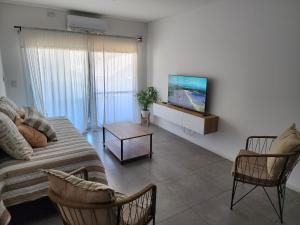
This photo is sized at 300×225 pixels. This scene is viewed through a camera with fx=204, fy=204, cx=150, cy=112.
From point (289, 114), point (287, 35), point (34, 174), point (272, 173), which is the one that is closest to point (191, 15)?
point (287, 35)

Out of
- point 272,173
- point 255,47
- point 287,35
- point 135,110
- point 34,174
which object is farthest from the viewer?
point 135,110

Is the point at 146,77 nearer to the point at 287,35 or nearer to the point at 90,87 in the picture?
the point at 90,87

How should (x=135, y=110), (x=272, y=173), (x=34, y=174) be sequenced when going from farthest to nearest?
1. (x=135, y=110)
2. (x=272, y=173)
3. (x=34, y=174)

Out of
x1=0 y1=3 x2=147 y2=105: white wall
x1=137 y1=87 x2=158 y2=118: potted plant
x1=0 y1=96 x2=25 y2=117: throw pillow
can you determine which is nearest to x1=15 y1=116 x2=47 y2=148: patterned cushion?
x1=0 y1=96 x2=25 y2=117: throw pillow

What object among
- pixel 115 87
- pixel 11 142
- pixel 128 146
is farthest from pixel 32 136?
pixel 115 87

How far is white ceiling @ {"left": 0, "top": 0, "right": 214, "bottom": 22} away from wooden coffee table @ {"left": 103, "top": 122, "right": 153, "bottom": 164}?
212 cm

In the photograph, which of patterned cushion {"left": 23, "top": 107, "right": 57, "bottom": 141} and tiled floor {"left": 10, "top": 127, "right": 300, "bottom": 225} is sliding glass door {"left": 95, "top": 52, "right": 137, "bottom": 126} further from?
patterned cushion {"left": 23, "top": 107, "right": 57, "bottom": 141}

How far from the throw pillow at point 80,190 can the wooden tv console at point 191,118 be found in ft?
8.16

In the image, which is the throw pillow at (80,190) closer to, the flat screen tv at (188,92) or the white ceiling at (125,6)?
the flat screen tv at (188,92)

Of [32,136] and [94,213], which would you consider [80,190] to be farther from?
[32,136]

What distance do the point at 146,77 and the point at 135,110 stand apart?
92 centimetres

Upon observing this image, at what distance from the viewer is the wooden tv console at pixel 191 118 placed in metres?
3.40

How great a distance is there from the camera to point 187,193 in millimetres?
2467

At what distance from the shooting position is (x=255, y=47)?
2840mm
